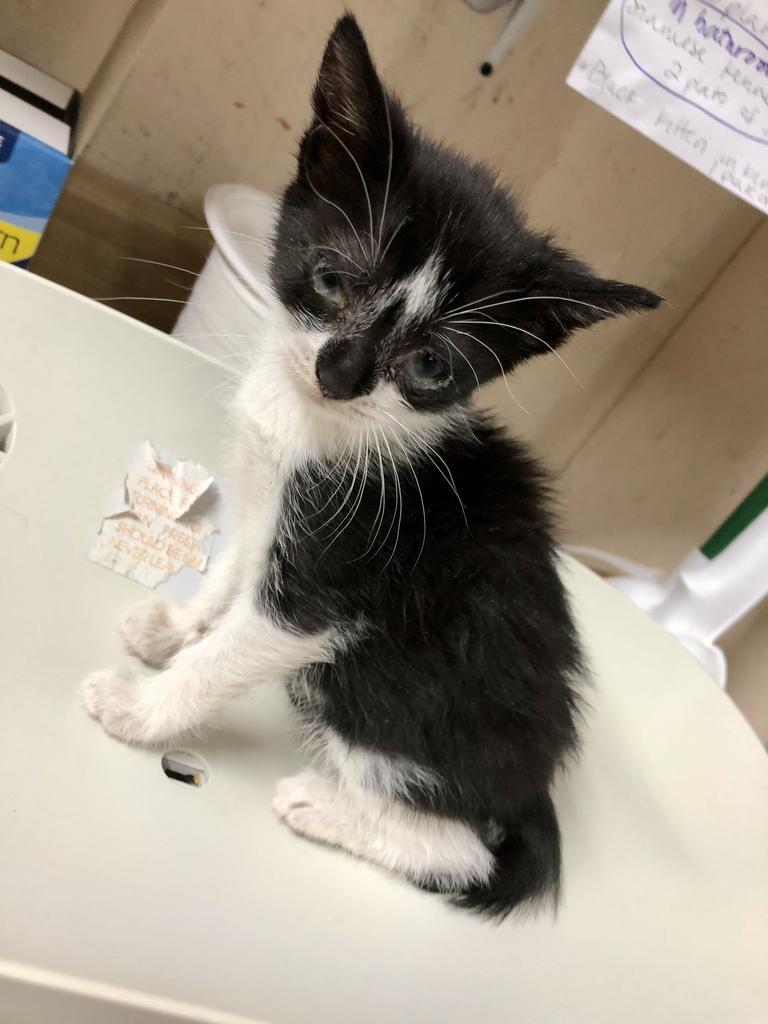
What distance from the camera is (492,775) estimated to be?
0.86 metres

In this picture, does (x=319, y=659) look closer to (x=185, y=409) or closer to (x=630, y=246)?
(x=185, y=409)

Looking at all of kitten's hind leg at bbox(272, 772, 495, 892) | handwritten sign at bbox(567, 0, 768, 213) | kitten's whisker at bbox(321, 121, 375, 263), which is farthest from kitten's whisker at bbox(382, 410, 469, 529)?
handwritten sign at bbox(567, 0, 768, 213)

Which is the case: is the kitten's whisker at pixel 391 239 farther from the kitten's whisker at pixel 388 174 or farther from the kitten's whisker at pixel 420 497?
the kitten's whisker at pixel 420 497

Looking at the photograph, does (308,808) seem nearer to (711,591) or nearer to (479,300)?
(479,300)

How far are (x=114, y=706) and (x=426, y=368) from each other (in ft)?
1.54

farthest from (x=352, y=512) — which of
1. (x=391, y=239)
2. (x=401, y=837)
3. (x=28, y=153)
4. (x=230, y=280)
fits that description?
(x=28, y=153)

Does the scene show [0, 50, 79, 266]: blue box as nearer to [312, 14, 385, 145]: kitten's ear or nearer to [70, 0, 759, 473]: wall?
[70, 0, 759, 473]: wall

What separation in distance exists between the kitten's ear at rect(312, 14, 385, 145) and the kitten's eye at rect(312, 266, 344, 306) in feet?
0.41

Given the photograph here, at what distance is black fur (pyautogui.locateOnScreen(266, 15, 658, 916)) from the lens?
0.75 meters

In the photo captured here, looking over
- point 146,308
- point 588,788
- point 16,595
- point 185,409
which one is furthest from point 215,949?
point 146,308

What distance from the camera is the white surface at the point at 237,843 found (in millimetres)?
658

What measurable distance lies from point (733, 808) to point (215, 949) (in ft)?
2.85

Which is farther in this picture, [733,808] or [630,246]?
[630,246]

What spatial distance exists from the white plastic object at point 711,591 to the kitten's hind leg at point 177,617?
2.77ft
